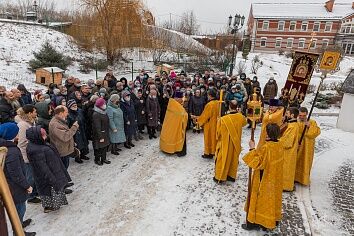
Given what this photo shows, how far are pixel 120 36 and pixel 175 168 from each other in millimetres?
17667

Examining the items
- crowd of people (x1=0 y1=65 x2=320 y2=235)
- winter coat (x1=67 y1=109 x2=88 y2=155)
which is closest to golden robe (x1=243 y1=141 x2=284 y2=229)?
crowd of people (x1=0 y1=65 x2=320 y2=235)

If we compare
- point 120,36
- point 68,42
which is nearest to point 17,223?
point 120,36

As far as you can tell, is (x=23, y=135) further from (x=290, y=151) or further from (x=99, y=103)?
(x=290, y=151)

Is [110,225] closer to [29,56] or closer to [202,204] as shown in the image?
[202,204]

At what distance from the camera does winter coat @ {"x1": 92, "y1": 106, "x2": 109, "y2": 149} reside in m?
6.61

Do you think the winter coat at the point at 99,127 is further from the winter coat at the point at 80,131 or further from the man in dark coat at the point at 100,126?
the winter coat at the point at 80,131

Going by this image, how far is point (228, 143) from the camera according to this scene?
5.93m

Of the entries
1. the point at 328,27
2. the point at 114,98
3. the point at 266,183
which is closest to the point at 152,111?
the point at 114,98

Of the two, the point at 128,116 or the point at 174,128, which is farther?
the point at 128,116

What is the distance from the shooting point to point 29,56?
21.3 metres

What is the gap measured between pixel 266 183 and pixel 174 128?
3.47 m

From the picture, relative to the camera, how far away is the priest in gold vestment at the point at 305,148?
598 cm

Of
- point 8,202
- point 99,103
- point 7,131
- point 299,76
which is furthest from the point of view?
point 299,76

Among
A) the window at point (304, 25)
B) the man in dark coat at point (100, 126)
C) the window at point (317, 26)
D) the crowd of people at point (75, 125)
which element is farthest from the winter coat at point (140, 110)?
the window at point (317, 26)
